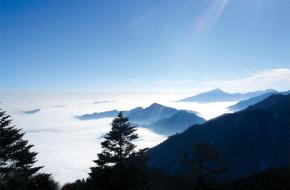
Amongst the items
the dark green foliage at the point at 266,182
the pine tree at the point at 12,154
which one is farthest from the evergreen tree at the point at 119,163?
the dark green foliage at the point at 266,182

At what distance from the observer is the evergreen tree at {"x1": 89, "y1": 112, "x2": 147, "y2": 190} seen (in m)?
31.4

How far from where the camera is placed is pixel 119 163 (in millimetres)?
32625

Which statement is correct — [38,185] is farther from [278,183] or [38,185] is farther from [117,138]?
[278,183]

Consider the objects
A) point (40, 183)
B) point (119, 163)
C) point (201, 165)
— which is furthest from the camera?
point (201, 165)

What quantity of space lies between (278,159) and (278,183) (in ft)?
574

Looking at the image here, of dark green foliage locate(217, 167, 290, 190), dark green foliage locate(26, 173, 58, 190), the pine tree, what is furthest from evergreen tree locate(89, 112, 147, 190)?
dark green foliage locate(217, 167, 290, 190)

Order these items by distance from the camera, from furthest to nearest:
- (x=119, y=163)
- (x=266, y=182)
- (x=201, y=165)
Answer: (x=201, y=165) < (x=266, y=182) < (x=119, y=163)

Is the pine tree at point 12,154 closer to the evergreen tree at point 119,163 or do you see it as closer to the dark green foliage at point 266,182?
the evergreen tree at point 119,163

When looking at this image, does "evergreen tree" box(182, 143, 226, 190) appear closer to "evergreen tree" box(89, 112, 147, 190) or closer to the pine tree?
"evergreen tree" box(89, 112, 147, 190)

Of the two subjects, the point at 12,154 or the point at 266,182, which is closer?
the point at 12,154

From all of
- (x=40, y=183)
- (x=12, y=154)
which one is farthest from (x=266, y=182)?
(x=12, y=154)

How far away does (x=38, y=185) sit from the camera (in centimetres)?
2934

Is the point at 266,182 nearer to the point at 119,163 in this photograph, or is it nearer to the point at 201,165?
the point at 201,165

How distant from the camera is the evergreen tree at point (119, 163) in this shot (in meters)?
31.4
